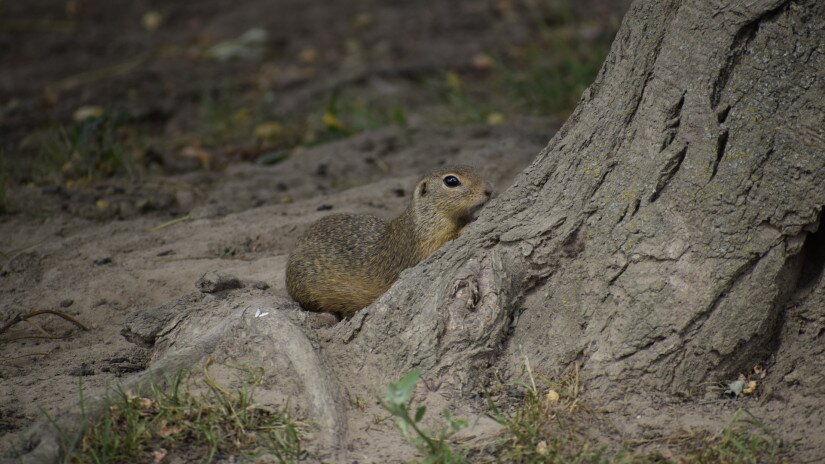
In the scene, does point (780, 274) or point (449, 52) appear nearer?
point (780, 274)

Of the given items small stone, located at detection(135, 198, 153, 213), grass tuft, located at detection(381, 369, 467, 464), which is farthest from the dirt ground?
grass tuft, located at detection(381, 369, 467, 464)

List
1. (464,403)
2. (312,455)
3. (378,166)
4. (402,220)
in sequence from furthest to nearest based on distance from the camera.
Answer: (378,166) < (402,220) < (464,403) < (312,455)

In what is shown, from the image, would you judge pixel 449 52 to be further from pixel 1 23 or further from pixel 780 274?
pixel 780 274

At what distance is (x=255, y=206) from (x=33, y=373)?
2.31 m

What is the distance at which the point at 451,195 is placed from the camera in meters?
4.95

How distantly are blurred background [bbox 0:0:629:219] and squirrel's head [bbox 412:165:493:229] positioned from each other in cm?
158

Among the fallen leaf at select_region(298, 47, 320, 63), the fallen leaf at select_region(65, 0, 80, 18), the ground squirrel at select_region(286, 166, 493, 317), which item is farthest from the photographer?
the fallen leaf at select_region(65, 0, 80, 18)

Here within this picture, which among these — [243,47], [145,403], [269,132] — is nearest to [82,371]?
[145,403]

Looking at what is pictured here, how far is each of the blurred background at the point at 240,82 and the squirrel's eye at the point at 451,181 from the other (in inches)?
64.1

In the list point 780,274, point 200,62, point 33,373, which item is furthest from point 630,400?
point 200,62

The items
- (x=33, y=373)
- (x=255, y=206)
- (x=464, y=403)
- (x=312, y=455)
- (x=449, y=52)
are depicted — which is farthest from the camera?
(x=449, y=52)

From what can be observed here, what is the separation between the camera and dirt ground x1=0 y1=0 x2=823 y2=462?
4305 mm

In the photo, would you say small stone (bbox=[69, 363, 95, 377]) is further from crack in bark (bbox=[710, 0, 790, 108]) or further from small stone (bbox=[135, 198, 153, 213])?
crack in bark (bbox=[710, 0, 790, 108])

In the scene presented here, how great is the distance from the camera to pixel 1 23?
10.9 metres
